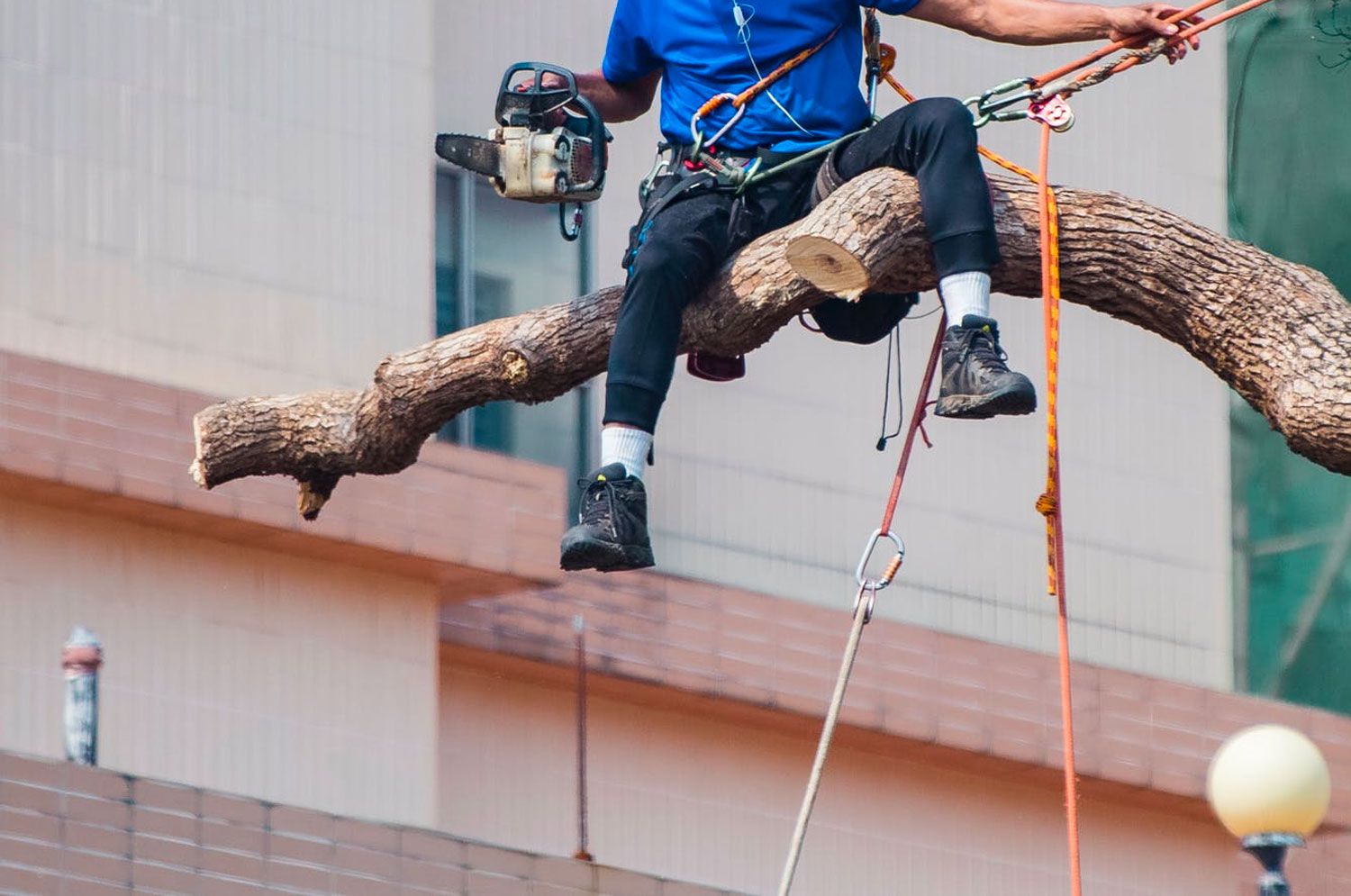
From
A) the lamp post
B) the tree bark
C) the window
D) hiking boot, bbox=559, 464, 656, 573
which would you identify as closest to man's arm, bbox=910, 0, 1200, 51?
the tree bark

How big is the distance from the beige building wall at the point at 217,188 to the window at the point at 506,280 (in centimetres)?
68

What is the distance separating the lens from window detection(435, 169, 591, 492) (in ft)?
53.8

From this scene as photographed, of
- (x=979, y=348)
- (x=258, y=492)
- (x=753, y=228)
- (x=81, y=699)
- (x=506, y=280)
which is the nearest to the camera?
(x=979, y=348)

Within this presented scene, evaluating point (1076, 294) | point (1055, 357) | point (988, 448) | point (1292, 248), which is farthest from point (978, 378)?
point (1292, 248)

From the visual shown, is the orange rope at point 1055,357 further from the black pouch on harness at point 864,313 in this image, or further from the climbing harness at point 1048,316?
the black pouch on harness at point 864,313

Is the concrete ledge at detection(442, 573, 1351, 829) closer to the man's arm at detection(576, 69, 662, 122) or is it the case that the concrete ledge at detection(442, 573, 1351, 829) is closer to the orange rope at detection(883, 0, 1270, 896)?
the man's arm at detection(576, 69, 662, 122)

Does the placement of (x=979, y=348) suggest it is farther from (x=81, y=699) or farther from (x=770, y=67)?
(x=81, y=699)

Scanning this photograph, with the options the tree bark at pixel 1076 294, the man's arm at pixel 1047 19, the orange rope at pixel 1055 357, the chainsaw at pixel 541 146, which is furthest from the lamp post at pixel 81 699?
the man's arm at pixel 1047 19

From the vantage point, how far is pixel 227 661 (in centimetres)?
1485

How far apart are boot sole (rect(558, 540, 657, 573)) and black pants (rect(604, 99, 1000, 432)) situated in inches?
14.4

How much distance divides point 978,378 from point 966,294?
0.26 metres

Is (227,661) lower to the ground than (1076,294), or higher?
higher

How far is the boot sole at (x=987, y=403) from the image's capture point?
8703 mm

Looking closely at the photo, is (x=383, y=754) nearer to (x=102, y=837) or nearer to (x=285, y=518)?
(x=285, y=518)
